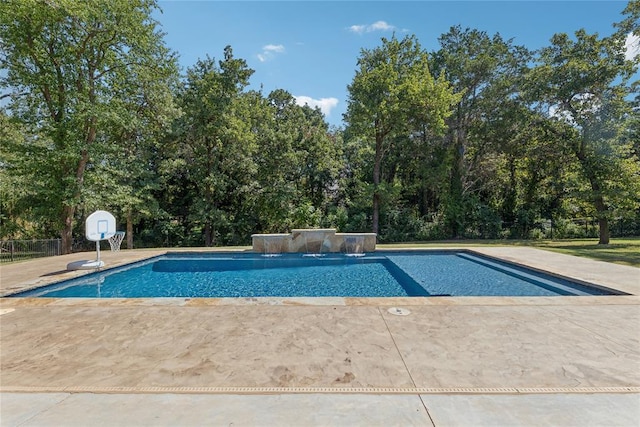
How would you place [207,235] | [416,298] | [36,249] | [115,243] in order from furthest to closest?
[207,235] < [36,249] < [115,243] < [416,298]

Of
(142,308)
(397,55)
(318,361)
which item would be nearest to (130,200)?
(142,308)

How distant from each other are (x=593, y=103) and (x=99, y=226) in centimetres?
1912

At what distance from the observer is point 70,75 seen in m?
12.1

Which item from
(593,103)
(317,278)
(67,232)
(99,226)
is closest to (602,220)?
(593,103)

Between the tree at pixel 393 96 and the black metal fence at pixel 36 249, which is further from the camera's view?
the tree at pixel 393 96

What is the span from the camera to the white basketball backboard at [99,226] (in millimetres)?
7136

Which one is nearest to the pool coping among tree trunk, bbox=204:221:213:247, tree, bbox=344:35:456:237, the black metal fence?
the black metal fence

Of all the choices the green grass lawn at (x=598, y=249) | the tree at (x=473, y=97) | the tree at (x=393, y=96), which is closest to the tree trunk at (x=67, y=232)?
the green grass lawn at (x=598, y=249)

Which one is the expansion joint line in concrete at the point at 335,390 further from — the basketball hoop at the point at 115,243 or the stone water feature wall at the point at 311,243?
the basketball hoop at the point at 115,243

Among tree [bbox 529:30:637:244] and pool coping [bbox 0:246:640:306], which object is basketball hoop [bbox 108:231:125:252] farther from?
tree [bbox 529:30:637:244]

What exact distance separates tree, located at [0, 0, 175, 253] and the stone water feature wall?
7.78 m

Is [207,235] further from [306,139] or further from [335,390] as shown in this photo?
[335,390]

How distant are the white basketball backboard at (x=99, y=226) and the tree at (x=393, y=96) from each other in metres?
12.1

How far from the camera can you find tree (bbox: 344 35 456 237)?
49.5 ft
